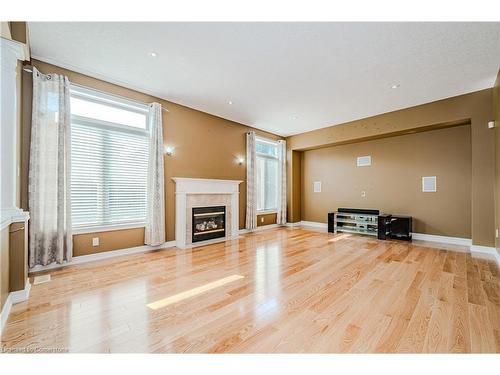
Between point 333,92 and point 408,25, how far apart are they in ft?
5.69

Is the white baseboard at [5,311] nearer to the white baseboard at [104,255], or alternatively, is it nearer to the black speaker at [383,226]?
the white baseboard at [104,255]

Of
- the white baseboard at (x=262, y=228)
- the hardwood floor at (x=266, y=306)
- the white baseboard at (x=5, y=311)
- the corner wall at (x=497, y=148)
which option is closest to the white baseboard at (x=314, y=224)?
the white baseboard at (x=262, y=228)

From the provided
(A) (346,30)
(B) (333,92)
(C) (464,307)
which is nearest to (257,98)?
(B) (333,92)

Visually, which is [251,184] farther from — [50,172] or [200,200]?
[50,172]

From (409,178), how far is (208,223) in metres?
5.04

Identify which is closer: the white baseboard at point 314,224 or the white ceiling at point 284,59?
the white ceiling at point 284,59

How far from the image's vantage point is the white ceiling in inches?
102

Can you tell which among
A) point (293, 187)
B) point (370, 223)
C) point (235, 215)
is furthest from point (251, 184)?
point (370, 223)

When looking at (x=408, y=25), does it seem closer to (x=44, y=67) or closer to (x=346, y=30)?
(x=346, y=30)

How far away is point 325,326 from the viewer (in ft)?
6.26

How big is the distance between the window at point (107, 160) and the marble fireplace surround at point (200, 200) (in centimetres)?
70

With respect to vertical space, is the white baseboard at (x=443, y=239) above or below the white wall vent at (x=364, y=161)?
below

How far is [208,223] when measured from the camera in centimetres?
523

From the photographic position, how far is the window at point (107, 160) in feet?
→ 11.8
